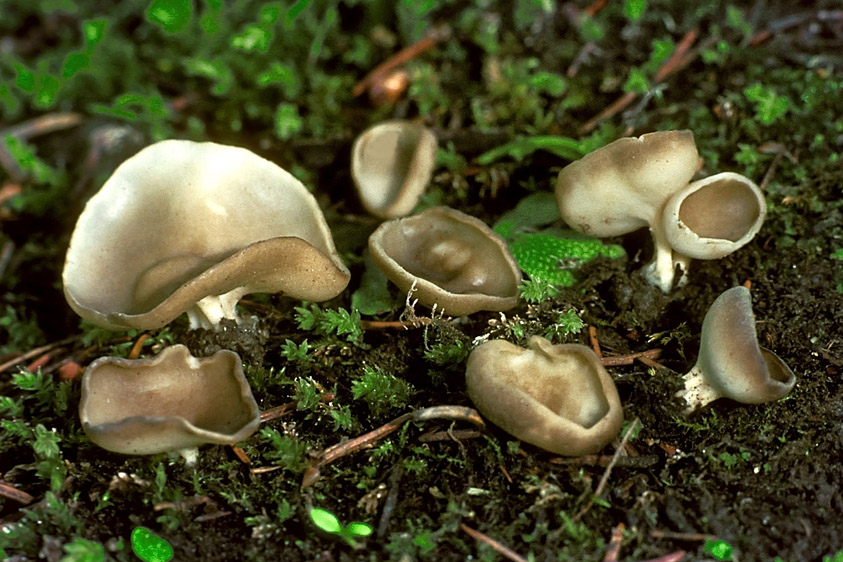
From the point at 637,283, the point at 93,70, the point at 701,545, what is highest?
the point at 93,70

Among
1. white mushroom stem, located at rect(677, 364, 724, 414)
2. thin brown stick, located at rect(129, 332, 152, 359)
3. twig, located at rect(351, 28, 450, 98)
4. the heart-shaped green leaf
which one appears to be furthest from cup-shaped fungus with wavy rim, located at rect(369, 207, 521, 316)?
twig, located at rect(351, 28, 450, 98)

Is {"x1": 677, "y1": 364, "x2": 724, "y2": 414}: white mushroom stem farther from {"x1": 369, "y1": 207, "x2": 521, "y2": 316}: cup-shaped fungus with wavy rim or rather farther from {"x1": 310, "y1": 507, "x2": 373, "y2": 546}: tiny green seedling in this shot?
{"x1": 310, "y1": 507, "x2": 373, "y2": 546}: tiny green seedling

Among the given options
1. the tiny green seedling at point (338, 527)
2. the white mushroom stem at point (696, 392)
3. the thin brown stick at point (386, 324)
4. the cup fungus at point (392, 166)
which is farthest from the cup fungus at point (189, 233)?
the white mushroom stem at point (696, 392)

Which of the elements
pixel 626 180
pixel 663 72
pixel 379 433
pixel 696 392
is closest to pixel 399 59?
pixel 663 72

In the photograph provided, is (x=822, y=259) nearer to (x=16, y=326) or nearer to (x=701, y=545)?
(x=701, y=545)

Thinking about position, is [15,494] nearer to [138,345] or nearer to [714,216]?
[138,345]

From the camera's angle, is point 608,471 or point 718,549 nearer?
point 718,549

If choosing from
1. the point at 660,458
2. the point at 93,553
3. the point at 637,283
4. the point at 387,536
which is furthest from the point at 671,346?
the point at 93,553
